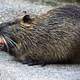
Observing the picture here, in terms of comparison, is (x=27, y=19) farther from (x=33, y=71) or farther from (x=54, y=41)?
→ (x=33, y=71)

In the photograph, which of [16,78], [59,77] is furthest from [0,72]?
[59,77]

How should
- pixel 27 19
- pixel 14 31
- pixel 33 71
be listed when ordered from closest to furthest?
pixel 33 71 → pixel 14 31 → pixel 27 19

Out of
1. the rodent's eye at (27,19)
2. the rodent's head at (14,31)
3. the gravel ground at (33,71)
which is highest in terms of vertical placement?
the rodent's eye at (27,19)

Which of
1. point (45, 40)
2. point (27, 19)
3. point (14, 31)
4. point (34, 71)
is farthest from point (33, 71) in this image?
point (27, 19)

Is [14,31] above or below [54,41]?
above

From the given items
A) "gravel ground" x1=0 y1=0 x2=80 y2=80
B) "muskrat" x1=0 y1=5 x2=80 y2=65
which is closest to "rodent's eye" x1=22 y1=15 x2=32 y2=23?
"muskrat" x1=0 y1=5 x2=80 y2=65

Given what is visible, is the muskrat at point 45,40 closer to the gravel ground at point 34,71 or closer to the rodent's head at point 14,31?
the rodent's head at point 14,31

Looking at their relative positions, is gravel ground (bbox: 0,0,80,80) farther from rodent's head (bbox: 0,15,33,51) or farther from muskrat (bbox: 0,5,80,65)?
rodent's head (bbox: 0,15,33,51)

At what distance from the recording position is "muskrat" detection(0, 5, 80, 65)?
698 cm

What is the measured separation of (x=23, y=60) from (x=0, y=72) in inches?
45.8

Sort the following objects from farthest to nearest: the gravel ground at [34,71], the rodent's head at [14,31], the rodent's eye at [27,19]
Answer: the rodent's eye at [27,19], the rodent's head at [14,31], the gravel ground at [34,71]

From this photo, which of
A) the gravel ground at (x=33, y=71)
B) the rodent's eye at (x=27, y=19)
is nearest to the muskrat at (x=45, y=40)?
the rodent's eye at (x=27, y=19)

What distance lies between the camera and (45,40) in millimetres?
7035

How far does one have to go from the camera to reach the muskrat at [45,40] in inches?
275
